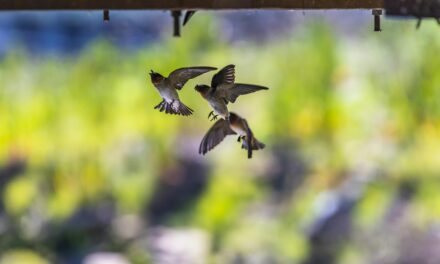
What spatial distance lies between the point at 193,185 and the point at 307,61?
0.69 metres

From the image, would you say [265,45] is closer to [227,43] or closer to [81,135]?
[227,43]

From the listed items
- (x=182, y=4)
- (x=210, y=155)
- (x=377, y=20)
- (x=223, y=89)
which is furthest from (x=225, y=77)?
(x=210, y=155)

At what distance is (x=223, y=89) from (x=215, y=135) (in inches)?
3.0

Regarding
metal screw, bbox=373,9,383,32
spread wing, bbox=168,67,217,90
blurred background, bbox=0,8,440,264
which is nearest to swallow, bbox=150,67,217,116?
spread wing, bbox=168,67,217,90

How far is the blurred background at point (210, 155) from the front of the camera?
2.90 meters

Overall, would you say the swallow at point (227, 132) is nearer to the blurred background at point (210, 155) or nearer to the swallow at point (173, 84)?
the swallow at point (173, 84)

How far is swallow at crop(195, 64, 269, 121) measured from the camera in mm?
984

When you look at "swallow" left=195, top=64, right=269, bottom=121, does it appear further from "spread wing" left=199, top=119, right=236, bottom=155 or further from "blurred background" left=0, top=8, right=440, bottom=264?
"blurred background" left=0, top=8, right=440, bottom=264

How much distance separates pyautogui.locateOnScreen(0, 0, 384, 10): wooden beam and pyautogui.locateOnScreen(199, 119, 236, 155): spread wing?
0.55 feet

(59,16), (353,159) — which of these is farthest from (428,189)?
(59,16)

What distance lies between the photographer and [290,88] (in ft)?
9.55

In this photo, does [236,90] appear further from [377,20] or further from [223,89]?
[377,20]

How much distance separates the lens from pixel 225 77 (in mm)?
987

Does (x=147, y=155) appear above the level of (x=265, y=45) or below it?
below
